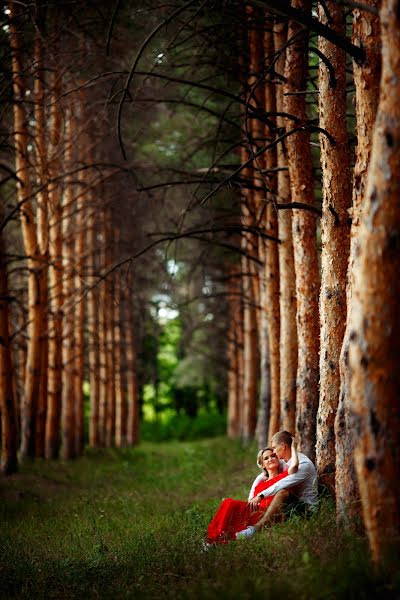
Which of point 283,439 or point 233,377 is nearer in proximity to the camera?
point 283,439

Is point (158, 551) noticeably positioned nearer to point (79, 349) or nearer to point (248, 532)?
point (248, 532)

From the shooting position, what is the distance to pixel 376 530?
14.1ft

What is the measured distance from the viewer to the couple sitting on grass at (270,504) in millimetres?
6410

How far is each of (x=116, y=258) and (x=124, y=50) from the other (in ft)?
28.2

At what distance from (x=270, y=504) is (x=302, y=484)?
1.46ft

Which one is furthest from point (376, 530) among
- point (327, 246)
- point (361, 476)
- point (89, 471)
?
point (89, 471)

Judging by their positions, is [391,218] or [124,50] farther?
[124,50]

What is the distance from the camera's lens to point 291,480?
6.64 metres

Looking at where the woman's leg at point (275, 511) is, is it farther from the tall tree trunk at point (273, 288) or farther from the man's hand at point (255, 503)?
the tall tree trunk at point (273, 288)

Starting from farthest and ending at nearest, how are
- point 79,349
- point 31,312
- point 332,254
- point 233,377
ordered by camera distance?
1. point 233,377
2. point 79,349
3. point 31,312
4. point 332,254

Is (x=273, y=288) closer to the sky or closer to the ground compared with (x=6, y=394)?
closer to the sky

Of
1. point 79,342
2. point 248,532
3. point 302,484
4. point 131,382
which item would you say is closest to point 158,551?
point 248,532

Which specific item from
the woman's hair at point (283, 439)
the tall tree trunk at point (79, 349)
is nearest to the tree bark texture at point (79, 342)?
the tall tree trunk at point (79, 349)

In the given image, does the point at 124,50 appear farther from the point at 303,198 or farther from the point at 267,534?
the point at 267,534
